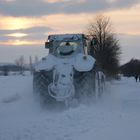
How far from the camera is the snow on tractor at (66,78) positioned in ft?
57.7

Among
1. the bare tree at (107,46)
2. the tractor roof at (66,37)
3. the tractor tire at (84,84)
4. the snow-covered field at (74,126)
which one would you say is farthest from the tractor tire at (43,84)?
the bare tree at (107,46)

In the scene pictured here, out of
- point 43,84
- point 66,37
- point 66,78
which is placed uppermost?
point 66,37

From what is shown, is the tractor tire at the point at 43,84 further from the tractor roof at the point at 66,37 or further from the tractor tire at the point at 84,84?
the tractor roof at the point at 66,37

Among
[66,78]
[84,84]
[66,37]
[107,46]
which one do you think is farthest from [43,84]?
[107,46]

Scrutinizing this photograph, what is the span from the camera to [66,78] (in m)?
17.9

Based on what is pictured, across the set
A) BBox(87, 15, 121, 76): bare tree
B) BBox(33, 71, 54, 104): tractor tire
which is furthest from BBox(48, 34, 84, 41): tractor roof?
BBox(87, 15, 121, 76): bare tree

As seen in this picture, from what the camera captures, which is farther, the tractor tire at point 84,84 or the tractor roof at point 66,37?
the tractor roof at point 66,37

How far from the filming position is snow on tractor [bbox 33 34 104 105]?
17594mm

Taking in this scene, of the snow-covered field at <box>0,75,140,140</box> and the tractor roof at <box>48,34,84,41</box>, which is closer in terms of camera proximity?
the snow-covered field at <box>0,75,140,140</box>

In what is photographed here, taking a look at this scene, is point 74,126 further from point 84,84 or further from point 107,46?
point 107,46

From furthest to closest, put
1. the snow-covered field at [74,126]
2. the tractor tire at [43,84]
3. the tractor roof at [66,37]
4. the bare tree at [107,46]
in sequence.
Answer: the bare tree at [107,46], the tractor roof at [66,37], the tractor tire at [43,84], the snow-covered field at [74,126]

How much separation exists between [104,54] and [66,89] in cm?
4439

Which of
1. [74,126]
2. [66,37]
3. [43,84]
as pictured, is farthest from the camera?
[66,37]

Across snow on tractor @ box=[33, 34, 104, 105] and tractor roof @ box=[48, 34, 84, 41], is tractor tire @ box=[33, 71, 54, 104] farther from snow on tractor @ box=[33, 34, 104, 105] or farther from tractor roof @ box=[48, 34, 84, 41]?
tractor roof @ box=[48, 34, 84, 41]
